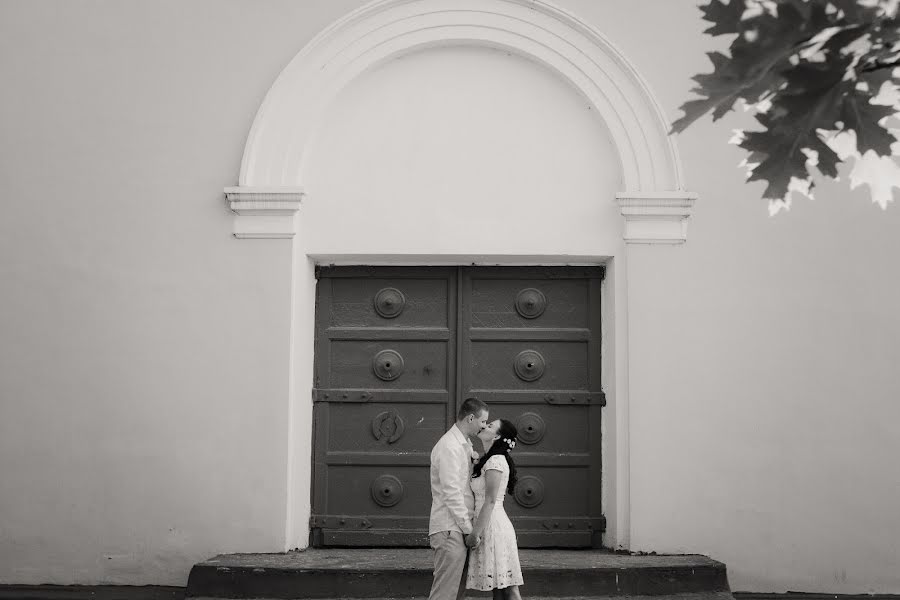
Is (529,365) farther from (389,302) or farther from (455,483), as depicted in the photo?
(455,483)

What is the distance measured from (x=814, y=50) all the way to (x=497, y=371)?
4.87m

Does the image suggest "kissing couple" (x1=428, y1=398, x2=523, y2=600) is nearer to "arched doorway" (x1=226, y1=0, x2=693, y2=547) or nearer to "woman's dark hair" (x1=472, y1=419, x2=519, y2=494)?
"woman's dark hair" (x1=472, y1=419, x2=519, y2=494)

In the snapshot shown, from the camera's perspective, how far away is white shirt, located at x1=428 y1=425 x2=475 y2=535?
20.1 ft

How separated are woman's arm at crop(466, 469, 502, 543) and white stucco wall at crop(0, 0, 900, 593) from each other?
5.84 feet

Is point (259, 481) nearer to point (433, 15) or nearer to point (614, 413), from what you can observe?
point (614, 413)

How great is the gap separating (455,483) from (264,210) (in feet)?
8.61

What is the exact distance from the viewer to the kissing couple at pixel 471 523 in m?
6.12

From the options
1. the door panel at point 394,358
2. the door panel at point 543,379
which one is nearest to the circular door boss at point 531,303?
the door panel at point 543,379

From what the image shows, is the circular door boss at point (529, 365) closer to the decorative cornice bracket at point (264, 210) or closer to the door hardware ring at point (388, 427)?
the door hardware ring at point (388, 427)

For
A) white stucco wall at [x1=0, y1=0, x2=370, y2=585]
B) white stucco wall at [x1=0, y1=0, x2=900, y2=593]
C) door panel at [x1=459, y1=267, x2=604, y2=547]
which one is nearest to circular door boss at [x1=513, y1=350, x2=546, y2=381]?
door panel at [x1=459, y1=267, x2=604, y2=547]

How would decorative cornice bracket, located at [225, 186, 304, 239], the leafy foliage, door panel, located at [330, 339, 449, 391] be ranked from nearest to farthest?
the leafy foliage < decorative cornice bracket, located at [225, 186, 304, 239] < door panel, located at [330, 339, 449, 391]

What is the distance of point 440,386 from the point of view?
8047 millimetres

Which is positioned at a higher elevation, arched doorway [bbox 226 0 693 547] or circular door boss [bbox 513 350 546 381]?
arched doorway [bbox 226 0 693 547]

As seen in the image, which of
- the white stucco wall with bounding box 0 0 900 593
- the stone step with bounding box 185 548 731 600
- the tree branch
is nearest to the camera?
the tree branch
